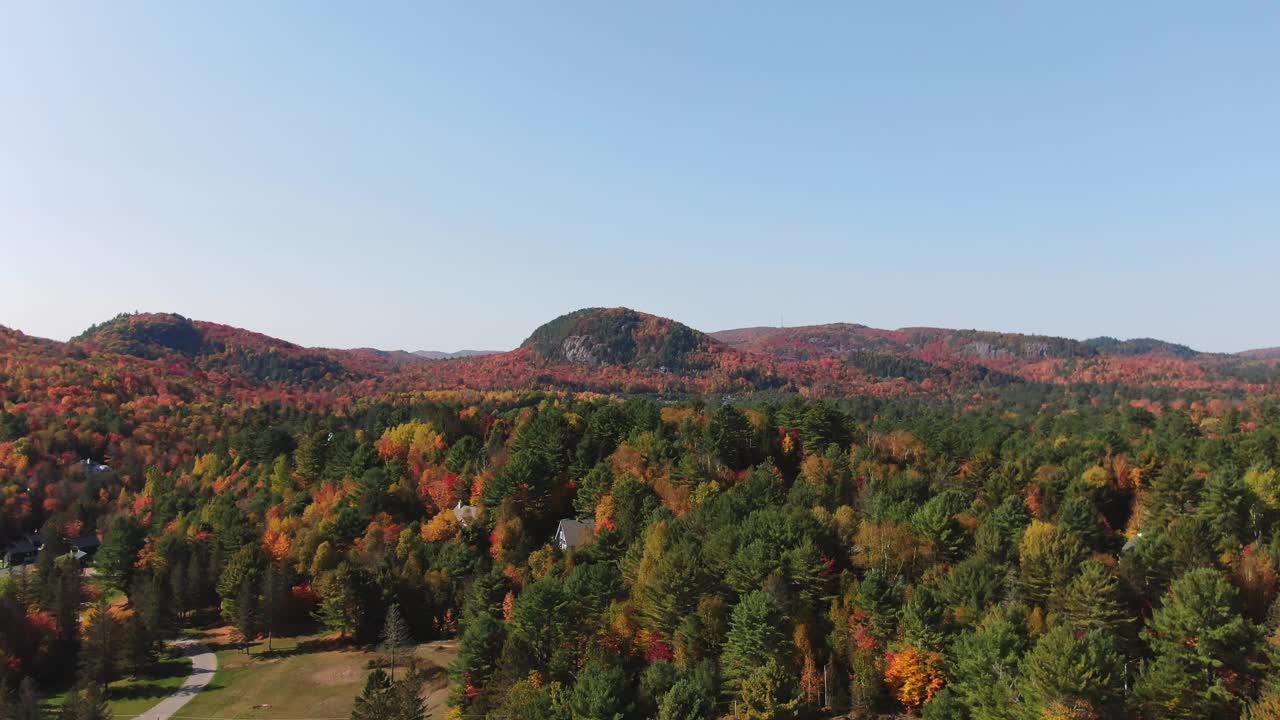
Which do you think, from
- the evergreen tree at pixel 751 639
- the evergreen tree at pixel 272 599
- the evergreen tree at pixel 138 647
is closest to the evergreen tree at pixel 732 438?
the evergreen tree at pixel 751 639

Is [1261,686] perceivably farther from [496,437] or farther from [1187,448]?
[496,437]

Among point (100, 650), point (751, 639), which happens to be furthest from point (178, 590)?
point (751, 639)

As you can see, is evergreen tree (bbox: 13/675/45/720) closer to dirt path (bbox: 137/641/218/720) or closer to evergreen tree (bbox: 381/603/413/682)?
dirt path (bbox: 137/641/218/720)

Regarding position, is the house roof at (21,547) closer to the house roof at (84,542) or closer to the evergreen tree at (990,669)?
the house roof at (84,542)

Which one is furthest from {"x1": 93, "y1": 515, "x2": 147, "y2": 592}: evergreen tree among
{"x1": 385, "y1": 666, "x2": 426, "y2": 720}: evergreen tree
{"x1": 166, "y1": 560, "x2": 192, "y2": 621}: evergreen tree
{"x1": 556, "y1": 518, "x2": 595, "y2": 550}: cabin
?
{"x1": 385, "y1": 666, "x2": 426, "y2": 720}: evergreen tree

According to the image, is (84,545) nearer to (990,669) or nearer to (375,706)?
(375,706)
